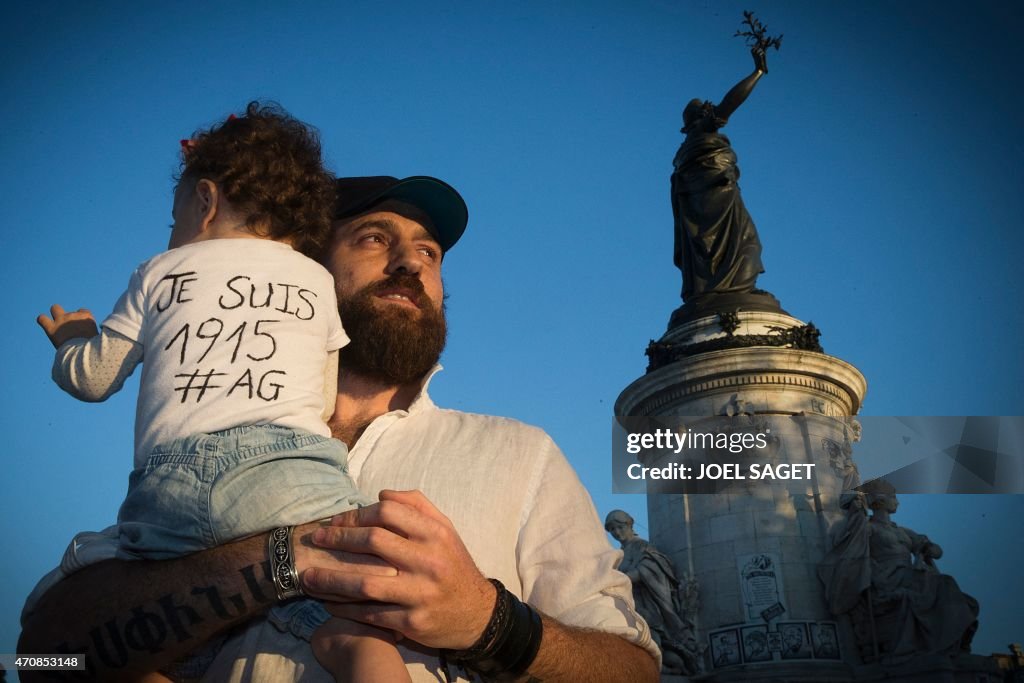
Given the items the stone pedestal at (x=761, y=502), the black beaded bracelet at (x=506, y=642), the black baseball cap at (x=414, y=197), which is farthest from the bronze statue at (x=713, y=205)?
the black beaded bracelet at (x=506, y=642)

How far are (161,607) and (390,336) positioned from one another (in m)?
1.51

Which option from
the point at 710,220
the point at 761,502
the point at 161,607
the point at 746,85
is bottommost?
the point at 161,607

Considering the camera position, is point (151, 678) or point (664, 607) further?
point (664, 607)

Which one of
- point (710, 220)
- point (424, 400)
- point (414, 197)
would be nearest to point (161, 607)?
point (424, 400)

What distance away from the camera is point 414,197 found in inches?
156

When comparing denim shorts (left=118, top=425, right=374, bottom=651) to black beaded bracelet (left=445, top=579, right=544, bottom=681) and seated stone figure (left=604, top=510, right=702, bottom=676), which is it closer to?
black beaded bracelet (left=445, top=579, right=544, bottom=681)

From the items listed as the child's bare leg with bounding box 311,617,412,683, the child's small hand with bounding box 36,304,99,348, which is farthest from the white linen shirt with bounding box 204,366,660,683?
the child's small hand with bounding box 36,304,99,348

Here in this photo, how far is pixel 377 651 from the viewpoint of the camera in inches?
84.0

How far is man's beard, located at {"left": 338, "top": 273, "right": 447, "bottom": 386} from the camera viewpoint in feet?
11.5

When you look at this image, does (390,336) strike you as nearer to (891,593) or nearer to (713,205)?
(891,593)

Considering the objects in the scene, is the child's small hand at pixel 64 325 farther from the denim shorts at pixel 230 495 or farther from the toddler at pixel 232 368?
the denim shorts at pixel 230 495

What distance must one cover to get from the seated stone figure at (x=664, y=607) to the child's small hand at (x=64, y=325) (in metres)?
8.50

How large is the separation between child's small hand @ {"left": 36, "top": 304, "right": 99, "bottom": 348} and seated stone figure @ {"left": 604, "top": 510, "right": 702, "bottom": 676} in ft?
27.9

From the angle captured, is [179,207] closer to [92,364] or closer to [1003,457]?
[92,364]
